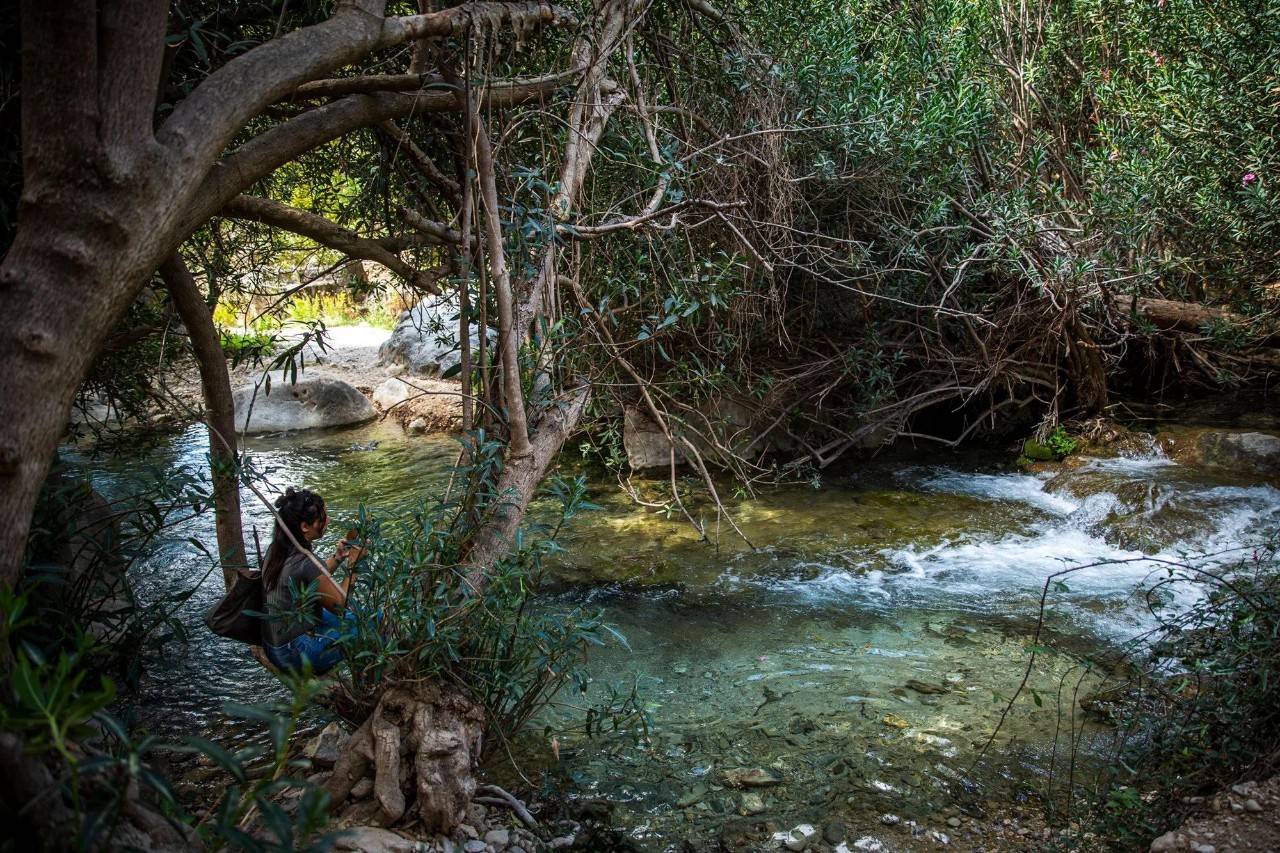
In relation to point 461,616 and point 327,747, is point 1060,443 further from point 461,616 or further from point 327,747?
point 327,747

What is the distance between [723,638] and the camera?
17.8ft

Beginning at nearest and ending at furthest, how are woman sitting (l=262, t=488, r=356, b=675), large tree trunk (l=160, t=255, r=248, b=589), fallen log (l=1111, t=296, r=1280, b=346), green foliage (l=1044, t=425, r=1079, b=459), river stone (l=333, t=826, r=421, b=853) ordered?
river stone (l=333, t=826, r=421, b=853) < woman sitting (l=262, t=488, r=356, b=675) < large tree trunk (l=160, t=255, r=248, b=589) < fallen log (l=1111, t=296, r=1280, b=346) < green foliage (l=1044, t=425, r=1079, b=459)

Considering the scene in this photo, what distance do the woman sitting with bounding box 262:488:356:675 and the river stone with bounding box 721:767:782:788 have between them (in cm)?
178

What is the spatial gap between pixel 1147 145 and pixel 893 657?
5609mm

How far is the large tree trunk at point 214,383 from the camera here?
3867 millimetres

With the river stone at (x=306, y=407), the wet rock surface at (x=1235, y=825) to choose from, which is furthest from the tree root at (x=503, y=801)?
the river stone at (x=306, y=407)

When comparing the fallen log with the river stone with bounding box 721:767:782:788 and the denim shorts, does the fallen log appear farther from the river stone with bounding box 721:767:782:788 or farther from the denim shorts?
the denim shorts

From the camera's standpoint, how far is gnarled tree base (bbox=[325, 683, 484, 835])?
2965 mm

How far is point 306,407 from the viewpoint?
1177cm

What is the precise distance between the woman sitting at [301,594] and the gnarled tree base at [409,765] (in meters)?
0.36

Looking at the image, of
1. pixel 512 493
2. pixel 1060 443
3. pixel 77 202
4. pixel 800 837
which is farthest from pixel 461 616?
pixel 1060 443

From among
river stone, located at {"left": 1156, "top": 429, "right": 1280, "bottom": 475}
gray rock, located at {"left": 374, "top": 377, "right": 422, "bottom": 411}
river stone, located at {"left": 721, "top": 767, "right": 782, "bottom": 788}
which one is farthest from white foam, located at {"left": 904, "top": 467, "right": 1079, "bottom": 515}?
gray rock, located at {"left": 374, "top": 377, "right": 422, "bottom": 411}

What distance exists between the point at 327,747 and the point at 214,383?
1.92 metres

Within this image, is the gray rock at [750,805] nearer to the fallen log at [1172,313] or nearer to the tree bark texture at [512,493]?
the tree bark texture at [512,493]
